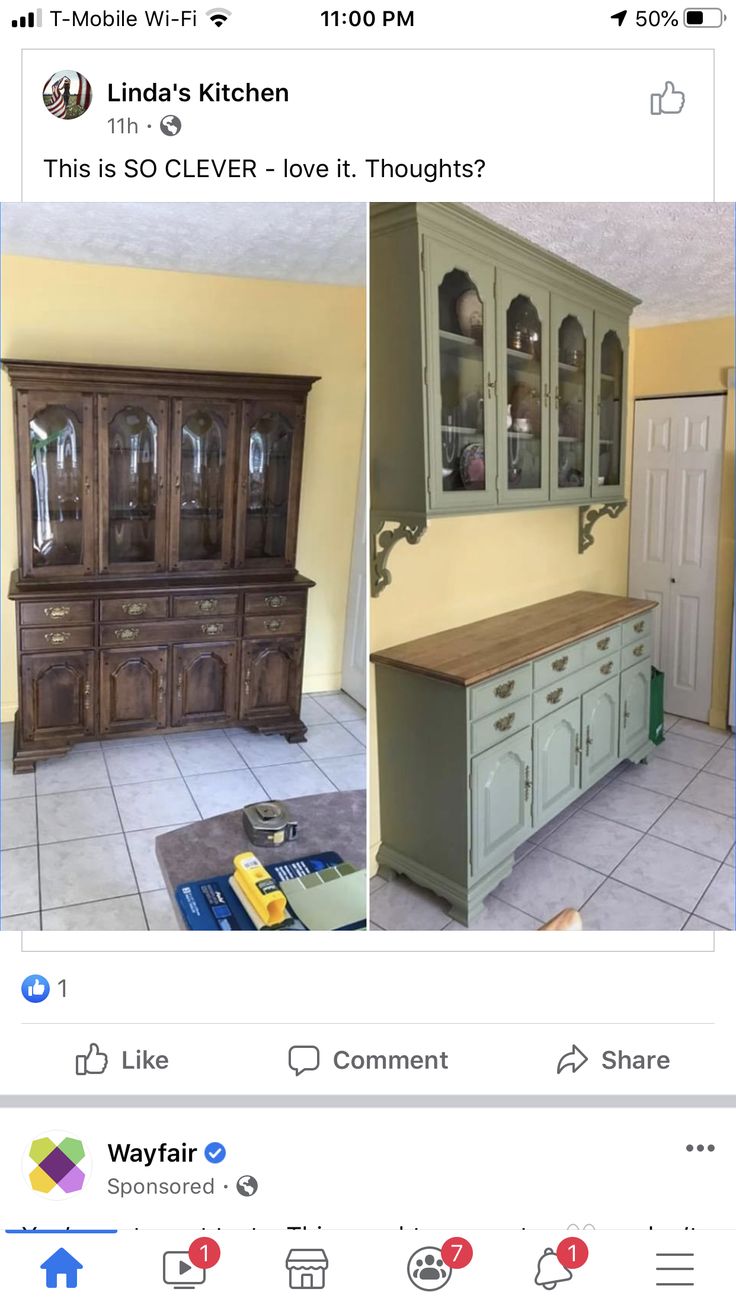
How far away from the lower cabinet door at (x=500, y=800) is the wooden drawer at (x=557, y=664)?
0.50 feet

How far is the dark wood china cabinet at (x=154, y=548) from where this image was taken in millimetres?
2590

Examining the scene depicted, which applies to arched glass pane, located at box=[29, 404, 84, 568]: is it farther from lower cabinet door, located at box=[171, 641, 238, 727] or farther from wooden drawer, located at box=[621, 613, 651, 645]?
wooden drawer, located at box=[621, 613, 651, 645]

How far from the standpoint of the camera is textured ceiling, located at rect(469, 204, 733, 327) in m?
1.62

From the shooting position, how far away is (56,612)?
8.49ft

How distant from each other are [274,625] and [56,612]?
0.75m

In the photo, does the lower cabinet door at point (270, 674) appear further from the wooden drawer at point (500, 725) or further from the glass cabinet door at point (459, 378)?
the glass cabinet door at point (459, 378)
